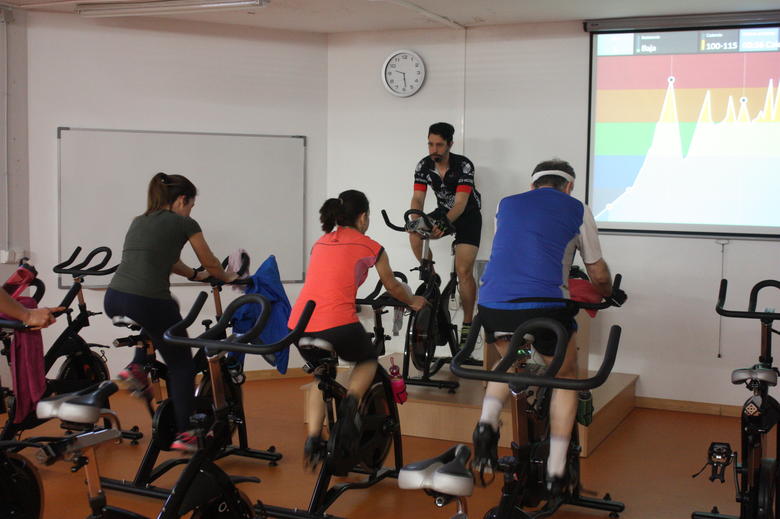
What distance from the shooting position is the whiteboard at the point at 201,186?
267 inches

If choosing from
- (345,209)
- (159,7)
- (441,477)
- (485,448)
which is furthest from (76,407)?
(159,7)

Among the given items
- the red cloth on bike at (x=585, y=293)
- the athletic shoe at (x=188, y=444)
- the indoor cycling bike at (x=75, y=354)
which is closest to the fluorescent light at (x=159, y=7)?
the indoor cycling bike at (x=75, y=354)

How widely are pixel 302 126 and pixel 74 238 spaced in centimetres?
215

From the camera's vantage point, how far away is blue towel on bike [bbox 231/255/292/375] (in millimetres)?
4621

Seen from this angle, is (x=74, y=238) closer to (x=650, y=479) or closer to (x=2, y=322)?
(x=2, y=322)

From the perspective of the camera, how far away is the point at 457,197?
5.80 m

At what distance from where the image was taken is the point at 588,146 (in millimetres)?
6562

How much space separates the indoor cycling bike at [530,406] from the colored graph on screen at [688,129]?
10.1 ft

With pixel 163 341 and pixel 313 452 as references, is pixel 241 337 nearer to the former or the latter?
pixel 313 452

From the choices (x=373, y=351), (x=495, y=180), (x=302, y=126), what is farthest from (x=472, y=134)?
(x=373, y=351)

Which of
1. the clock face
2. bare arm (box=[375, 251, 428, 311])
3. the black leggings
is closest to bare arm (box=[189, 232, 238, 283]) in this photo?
the black leggings

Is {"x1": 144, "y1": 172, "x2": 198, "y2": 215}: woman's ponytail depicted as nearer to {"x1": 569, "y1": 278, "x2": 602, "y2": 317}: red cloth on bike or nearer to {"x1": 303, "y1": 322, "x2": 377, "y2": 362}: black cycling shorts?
{"x1": 303, "y1": 322, "x2": 377, "y2": 362}: black cycling shorts

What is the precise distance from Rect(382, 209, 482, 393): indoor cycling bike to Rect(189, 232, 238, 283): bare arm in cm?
136

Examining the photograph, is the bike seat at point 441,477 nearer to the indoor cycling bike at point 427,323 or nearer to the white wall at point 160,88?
the indoor cycling bike at point 427,323
